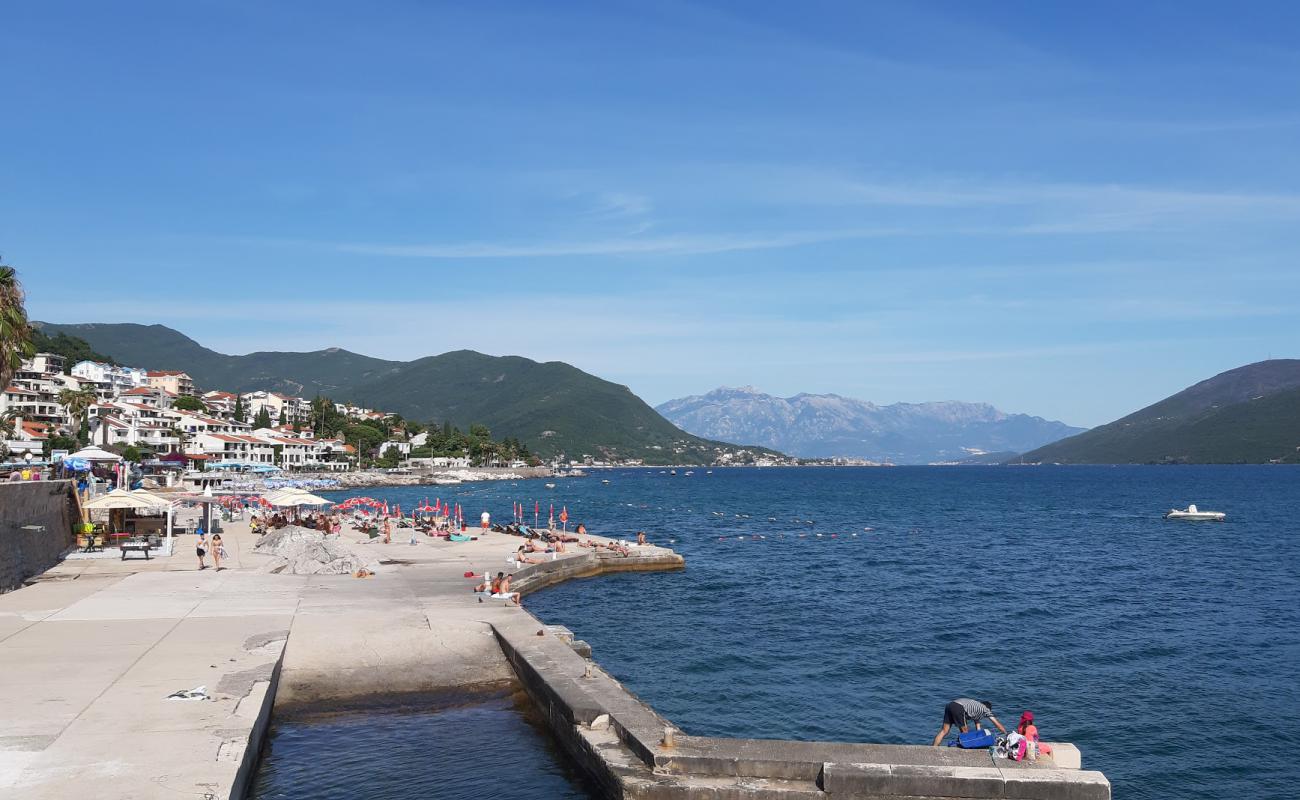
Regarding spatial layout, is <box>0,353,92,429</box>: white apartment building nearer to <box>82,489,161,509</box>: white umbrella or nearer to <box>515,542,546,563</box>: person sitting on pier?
<box>82,489,161,509</box>: white umbrella

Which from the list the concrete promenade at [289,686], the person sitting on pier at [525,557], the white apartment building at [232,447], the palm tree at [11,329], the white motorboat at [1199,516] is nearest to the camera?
the concrete promenade at [289,686]

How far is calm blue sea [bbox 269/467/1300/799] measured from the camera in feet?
65.9

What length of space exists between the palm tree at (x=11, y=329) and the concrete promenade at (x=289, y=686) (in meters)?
6.84

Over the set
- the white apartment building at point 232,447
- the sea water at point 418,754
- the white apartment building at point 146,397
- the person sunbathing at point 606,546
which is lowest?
the sea water at point 418,754

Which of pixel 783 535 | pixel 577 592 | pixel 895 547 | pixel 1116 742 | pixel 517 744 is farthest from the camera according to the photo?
pixel 783 535

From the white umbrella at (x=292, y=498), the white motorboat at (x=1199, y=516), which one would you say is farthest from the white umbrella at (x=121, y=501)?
→ the white motorboat at (x=1199, y=516)

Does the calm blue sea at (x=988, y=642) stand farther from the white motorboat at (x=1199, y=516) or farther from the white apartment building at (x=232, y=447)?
the white apartment building at (x=232, y=447)

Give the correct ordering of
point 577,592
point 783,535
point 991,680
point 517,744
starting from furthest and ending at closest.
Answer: point 783,535 → point 577,592 → point 991,680 → point 517,744

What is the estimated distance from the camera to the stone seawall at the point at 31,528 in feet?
88.4

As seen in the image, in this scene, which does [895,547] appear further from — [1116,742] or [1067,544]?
[1116,742]

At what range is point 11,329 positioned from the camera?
29859 mm

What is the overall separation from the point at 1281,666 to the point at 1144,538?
154ft

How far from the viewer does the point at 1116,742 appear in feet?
64.4

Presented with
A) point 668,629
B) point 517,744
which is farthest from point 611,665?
point 517,744
